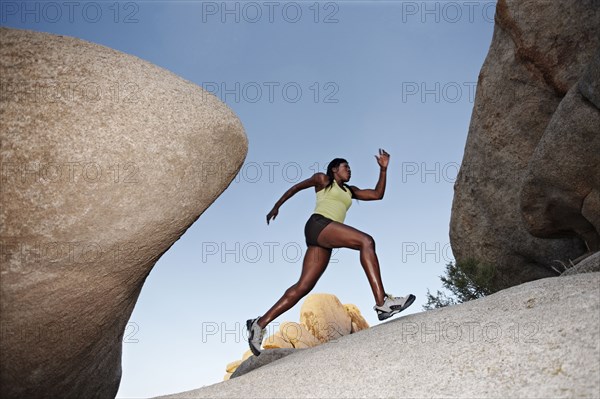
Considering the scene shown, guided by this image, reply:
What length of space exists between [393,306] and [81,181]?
350 cm

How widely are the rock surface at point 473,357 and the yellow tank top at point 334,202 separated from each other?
5.62ft

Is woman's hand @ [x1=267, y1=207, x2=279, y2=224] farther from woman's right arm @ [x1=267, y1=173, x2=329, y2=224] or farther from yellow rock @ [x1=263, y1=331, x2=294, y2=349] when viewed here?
yellow rock @ [x1=263, y1=331, x2=294, y2=349]

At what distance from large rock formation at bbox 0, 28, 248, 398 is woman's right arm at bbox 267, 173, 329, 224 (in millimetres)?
1697

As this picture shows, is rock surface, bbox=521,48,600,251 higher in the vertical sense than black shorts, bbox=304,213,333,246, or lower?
higher

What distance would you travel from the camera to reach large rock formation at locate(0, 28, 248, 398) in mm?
5305

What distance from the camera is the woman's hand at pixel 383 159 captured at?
806 cm

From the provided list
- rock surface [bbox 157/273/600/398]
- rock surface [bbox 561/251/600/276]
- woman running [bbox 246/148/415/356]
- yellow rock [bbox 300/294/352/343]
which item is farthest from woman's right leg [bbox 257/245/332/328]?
yellow rock [bbox 300/294/352/343]

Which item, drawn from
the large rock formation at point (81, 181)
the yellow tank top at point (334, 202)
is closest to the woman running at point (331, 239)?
the yellow tank top at point (334, 202)

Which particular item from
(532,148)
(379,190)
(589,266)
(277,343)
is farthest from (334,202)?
(277,343)

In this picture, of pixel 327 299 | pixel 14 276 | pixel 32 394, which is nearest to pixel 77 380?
pixel 32 394

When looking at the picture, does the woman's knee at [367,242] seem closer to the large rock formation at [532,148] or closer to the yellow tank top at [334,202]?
the yellow tank top at [334,202]

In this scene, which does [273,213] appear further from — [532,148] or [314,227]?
[532,148]

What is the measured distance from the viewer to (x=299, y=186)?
803 centimetres

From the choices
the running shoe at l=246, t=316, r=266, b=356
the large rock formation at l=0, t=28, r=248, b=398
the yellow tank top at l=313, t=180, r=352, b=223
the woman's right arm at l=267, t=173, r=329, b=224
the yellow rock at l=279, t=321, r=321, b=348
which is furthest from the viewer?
the yellow rock at l=279, t=321, r=321, b=348
